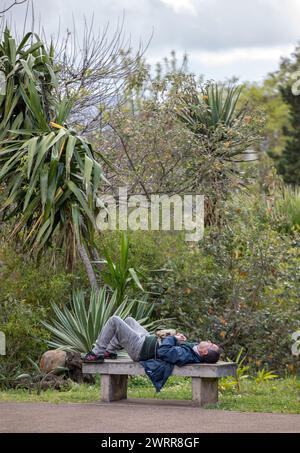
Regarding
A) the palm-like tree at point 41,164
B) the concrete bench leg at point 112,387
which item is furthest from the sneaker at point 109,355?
the palm-like tree at point 41,164

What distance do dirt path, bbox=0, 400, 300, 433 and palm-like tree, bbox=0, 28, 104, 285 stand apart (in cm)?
289

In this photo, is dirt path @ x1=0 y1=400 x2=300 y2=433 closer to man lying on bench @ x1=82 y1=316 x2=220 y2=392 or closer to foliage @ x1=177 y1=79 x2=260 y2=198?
man lying on bench @ x1=82 y1=316 x2=220 y2=392

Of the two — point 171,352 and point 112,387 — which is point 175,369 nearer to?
point 171,352

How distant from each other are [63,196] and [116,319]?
2.58 metres

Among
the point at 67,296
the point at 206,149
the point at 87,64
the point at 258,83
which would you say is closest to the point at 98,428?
the point at 67,296

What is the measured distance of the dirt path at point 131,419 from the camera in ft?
26.8

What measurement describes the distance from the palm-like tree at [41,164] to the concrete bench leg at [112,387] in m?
2.19

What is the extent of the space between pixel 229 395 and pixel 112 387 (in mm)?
1421

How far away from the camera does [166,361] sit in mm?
9836

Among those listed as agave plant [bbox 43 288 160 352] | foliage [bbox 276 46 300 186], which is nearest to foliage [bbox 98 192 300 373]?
agave plant [bbox 43 288 160 352]

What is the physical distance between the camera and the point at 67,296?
13914 millimetres

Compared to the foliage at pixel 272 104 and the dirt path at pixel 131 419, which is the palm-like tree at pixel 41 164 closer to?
the dirt path at pixel 131 419

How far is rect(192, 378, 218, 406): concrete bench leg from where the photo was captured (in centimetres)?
975

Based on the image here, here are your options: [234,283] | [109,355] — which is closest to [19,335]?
[109,355]
